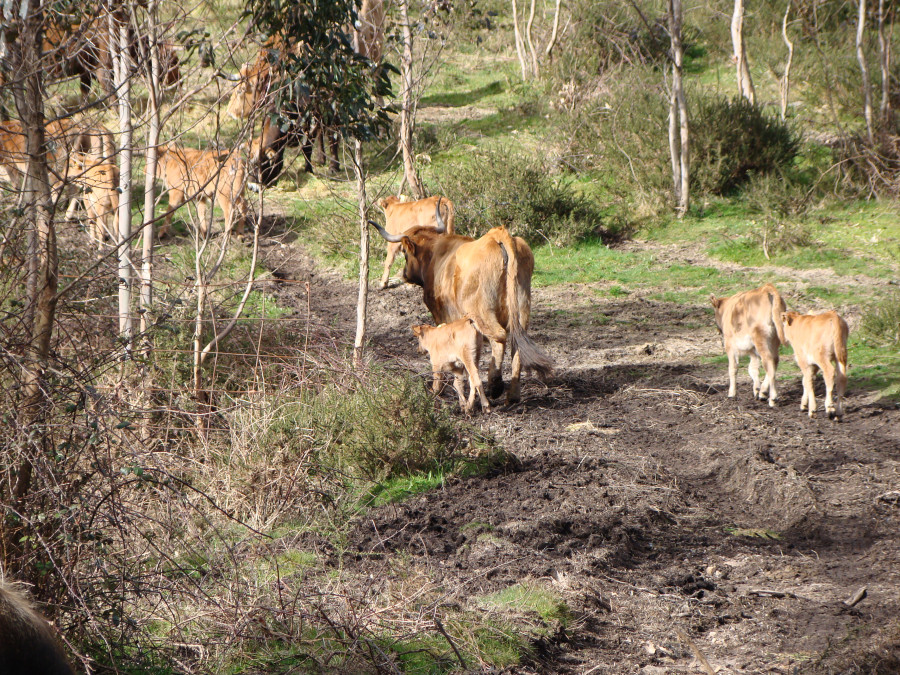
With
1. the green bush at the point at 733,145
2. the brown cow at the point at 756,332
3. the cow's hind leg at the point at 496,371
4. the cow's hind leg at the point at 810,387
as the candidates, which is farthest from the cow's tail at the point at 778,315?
the green bush at the point at 733,145

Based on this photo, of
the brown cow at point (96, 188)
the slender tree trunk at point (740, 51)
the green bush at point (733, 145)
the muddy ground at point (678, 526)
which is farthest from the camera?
the slender tree trunk at point (740, 51)

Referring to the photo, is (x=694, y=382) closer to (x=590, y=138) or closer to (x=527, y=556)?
(x=527, y=556)

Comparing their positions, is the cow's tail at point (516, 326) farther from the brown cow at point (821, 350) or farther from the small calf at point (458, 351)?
the brown cow at point (821, 350)

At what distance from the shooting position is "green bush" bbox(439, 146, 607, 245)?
14.5 m

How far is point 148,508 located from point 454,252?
4.66 meters

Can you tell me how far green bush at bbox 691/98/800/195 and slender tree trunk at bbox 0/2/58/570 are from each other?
12594mm

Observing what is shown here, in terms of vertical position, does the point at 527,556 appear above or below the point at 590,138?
below

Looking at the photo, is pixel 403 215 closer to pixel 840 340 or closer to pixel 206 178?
pixel 206 178

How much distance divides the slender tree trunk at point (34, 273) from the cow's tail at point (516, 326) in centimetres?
543

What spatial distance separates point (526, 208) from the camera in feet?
47.3

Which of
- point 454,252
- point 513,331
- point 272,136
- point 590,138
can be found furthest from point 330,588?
point 590,138

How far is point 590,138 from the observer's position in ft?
55.2

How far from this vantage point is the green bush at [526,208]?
14.5m

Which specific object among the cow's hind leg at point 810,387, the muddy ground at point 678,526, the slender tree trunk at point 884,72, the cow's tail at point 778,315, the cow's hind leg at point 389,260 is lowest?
the muddy ground at point 678,526
